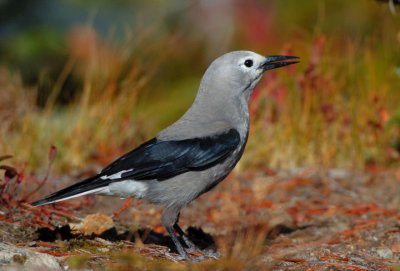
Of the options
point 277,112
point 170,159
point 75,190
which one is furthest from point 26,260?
point 277,112

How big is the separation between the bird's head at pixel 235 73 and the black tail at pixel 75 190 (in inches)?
40.8

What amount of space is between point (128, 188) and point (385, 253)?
1.51m

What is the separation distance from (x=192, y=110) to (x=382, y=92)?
8.20ft

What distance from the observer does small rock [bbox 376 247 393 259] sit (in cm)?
442

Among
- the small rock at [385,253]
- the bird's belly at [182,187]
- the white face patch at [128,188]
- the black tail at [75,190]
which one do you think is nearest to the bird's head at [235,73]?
the bird's belly at [182,187]

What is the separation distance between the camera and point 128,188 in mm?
4449

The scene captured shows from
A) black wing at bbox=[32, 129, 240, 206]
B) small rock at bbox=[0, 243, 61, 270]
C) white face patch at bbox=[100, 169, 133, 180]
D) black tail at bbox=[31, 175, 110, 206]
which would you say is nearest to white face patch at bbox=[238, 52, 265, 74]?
black wing at bbox=[32, 129, 240, 206]

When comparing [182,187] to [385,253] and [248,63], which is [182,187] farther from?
[385,253]

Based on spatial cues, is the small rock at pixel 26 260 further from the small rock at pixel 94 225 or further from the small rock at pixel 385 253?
the small rock at pixel 385 253

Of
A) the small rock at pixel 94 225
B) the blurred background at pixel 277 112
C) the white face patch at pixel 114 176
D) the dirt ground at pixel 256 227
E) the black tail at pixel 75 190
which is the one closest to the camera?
the dirt ground at pixel 256 227

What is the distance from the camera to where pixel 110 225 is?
465 cm

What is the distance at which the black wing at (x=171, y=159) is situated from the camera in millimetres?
Answer: 4445

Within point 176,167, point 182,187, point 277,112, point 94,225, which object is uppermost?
point 277,112

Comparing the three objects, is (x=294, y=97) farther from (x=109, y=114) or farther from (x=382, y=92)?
(x=109, y=114)
